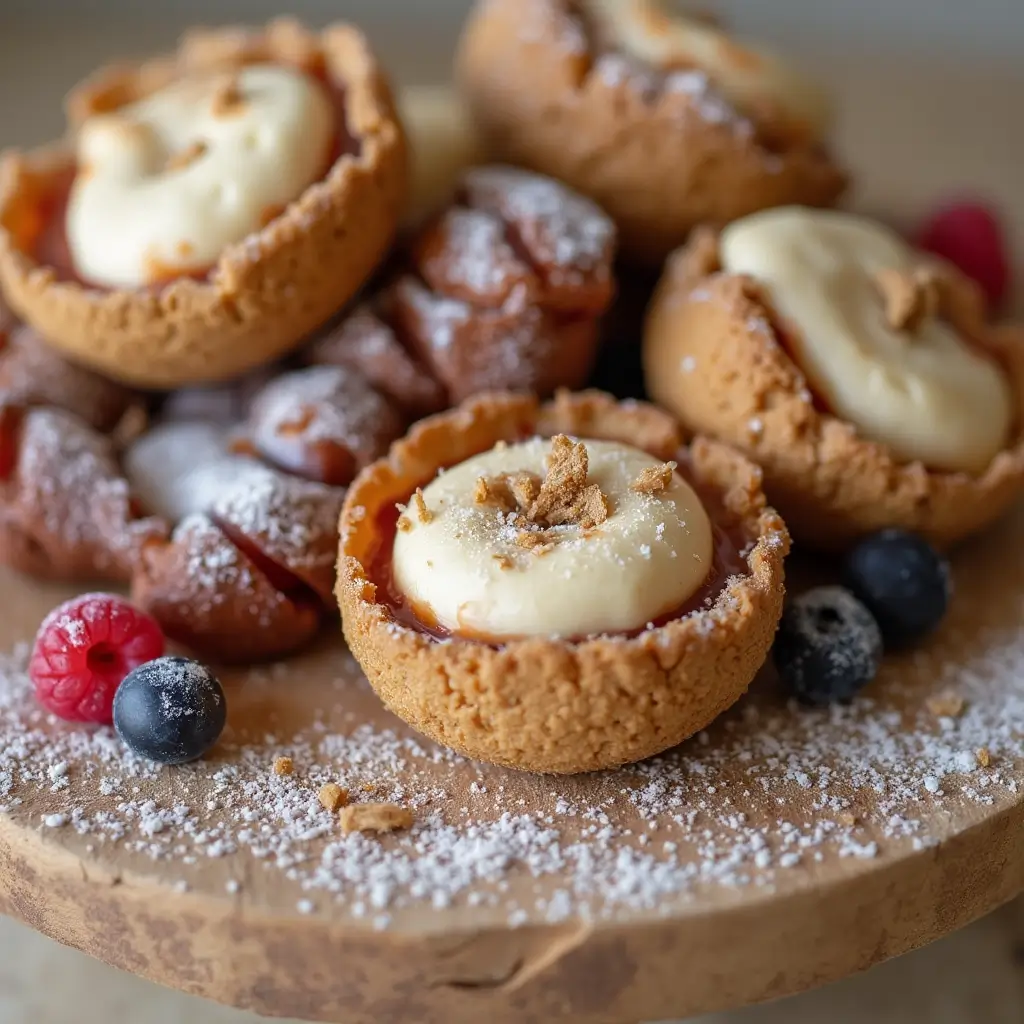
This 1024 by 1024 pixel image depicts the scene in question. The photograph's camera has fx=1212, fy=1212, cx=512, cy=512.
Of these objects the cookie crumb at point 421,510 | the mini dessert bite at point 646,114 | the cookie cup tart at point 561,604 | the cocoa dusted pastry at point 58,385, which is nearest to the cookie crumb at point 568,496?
the cookie cup tart at point 561,604

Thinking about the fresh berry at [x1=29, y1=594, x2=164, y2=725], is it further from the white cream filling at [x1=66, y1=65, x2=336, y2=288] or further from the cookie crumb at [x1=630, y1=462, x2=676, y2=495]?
the cookie crumb at [x1=630, y1=462, x2=676, y2=495]

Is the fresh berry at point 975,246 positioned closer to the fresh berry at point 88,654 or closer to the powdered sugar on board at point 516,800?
the powdered sugar on board at point 516,800

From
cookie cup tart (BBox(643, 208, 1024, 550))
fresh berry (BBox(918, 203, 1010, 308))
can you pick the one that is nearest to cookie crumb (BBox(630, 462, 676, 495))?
cookie cup tart (BBox(643, 208, 1024, 550))

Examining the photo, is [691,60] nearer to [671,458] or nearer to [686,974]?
[671,458]

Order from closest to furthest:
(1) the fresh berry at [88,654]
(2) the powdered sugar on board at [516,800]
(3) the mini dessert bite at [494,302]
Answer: (2) the powdered sugar on board at [516,800] < (1) the fresh berry at [88,654] < (3) the mini dessert bite at [494,302]

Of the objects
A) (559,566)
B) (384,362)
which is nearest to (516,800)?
(559,566)
